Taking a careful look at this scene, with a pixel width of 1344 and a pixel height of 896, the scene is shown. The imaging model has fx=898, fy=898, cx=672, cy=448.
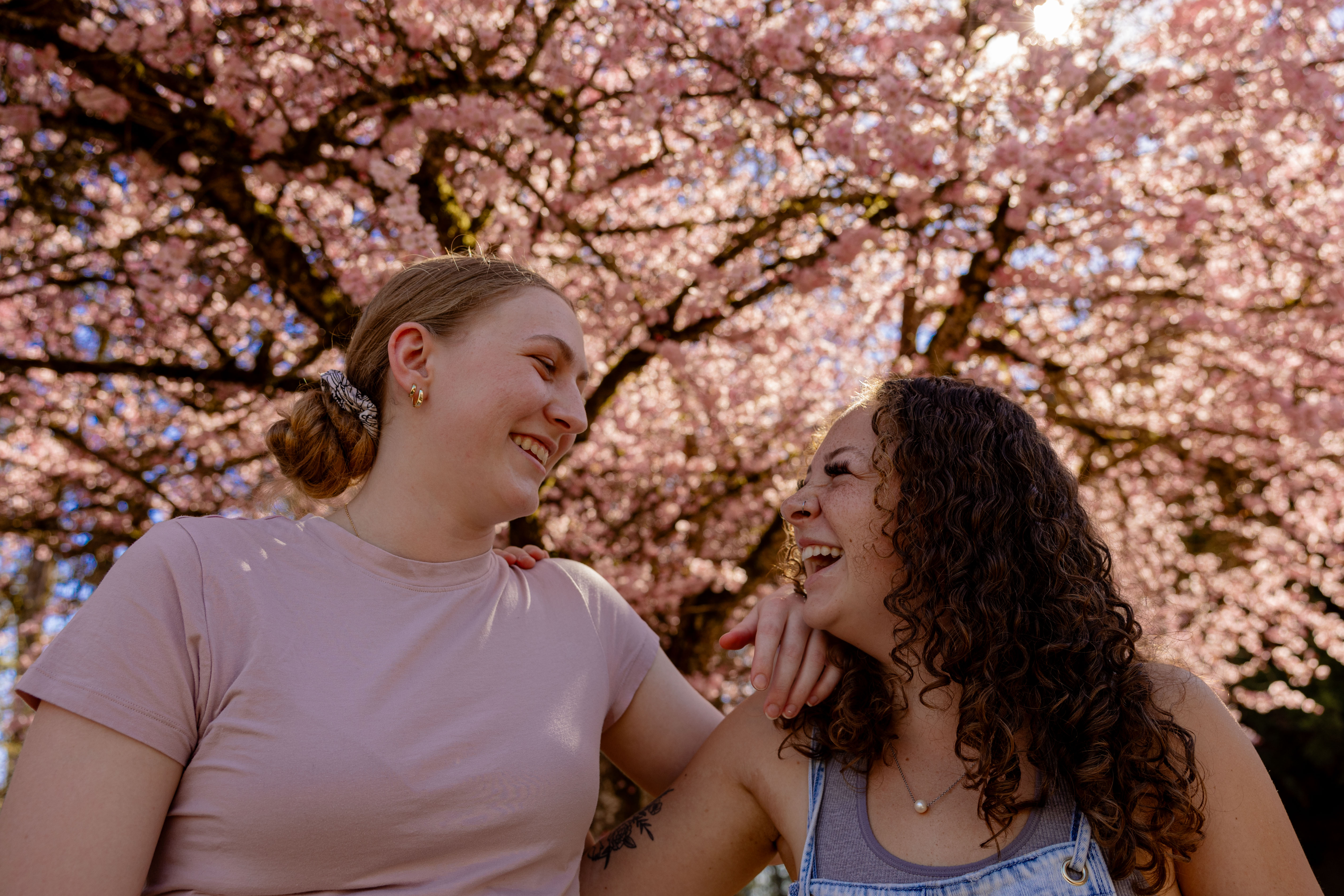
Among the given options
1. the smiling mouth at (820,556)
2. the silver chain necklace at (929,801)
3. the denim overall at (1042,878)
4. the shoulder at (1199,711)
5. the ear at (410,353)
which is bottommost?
the denim overall at (1042,878)

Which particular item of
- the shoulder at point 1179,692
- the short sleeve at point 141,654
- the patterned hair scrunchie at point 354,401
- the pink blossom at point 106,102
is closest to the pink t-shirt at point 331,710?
the short sleeve at point 141,654

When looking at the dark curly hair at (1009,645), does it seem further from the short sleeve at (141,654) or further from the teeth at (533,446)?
the short sleeve at (141,654)

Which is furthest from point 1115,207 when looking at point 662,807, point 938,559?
point 662,807

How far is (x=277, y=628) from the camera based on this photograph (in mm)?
1647

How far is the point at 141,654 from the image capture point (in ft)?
4.94

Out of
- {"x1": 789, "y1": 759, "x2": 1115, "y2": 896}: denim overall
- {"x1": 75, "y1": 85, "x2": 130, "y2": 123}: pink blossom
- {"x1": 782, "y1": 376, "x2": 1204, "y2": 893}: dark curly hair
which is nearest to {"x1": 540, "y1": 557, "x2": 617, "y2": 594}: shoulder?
{"x1": 782, "y1": 376, "x2": 1204, "y2": 893}: dark curly hair

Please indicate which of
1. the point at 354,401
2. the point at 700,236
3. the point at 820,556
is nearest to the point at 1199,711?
the point at 820,556

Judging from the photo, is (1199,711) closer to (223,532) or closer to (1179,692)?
(1179,692)

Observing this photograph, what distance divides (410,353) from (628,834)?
123cm

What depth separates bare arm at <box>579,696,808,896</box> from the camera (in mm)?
2010

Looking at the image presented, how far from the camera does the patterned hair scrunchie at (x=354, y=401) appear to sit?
6.72 feet

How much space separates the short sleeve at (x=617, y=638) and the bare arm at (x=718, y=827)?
9.4 inches

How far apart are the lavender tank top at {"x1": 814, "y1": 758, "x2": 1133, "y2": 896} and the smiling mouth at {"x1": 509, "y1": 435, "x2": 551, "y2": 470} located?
930mm

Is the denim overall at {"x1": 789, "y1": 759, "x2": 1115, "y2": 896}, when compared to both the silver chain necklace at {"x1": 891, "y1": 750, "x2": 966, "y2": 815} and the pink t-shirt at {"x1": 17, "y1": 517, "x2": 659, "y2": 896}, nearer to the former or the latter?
the silver chain necklace at {"x1": 891, "y1": 750, "x2": 966, "y2": 815}
